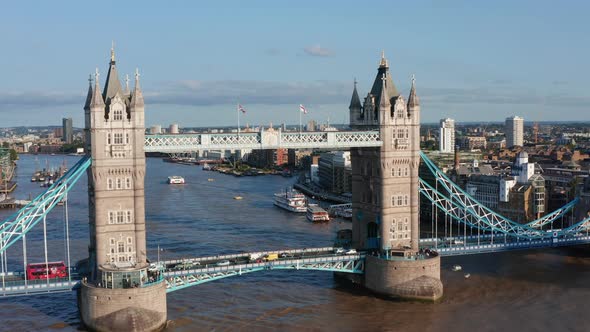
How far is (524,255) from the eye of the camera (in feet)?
245

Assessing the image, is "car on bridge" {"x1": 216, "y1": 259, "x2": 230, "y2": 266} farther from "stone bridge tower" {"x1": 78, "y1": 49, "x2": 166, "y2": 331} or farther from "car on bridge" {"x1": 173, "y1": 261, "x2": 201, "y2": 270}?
"stone bridge tower" {"x1": 78, "y1": 49, "x2": 166, "y2": 331}

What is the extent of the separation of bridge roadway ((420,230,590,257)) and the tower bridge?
0.57ft

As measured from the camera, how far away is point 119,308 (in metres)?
47.2

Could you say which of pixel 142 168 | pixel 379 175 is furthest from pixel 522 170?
pixel 142 168

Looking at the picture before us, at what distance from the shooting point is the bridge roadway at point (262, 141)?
172 feet

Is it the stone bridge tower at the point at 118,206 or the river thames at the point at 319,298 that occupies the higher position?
the stone bridge tower at the point at 118,206

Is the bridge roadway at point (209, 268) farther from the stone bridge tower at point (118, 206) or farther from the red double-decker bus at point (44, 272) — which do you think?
the stone bridge tower at point (118, 206)

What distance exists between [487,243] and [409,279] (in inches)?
646

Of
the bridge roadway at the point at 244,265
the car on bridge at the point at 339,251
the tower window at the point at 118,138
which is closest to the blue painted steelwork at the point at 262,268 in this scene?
the bridge roadway at the point at 244,265

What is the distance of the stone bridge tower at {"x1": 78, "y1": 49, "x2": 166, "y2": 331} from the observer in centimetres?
4781

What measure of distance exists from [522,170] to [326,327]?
181 feet

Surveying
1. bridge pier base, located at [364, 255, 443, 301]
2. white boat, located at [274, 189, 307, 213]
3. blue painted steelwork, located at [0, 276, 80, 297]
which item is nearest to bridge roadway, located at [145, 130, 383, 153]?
bridge pier base, located at [364, 255, 443, 301]

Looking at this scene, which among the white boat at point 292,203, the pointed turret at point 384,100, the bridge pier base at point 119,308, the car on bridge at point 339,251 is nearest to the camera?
the bridge pier base at point 119,308

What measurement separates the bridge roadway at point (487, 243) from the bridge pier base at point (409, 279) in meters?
5.74
